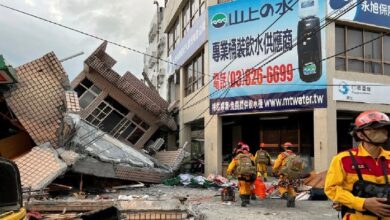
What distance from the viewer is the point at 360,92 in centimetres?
1789

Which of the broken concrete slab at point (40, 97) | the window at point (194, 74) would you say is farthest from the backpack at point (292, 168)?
the window at point (194, 74)

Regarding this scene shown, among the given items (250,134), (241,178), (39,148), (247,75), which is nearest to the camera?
(241,178)

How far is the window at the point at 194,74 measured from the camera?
2195 cm

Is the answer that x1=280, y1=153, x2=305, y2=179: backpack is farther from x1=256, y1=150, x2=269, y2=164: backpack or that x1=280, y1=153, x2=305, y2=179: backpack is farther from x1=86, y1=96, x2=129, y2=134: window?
x1=86, y1=96, x2=129, y2=134: window

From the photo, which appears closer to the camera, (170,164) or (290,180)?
(290,180)

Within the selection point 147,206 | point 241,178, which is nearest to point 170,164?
point 241,178

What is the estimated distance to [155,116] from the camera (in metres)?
23.8

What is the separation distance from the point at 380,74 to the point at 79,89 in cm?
1469

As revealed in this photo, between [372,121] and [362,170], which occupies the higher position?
[372,121]

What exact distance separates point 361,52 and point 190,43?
27.2 feet

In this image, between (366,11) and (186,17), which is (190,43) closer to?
(186,17)

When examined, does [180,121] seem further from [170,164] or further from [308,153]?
[308,153]

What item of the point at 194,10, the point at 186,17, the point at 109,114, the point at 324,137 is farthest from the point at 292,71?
the point at 109,114

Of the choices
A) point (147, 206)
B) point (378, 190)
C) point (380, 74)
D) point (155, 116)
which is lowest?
point (147, 206)
